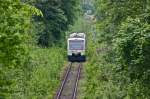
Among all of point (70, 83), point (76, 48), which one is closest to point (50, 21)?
point (76, 48)

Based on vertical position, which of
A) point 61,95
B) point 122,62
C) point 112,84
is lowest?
point 61,95

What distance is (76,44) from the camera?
43.5 m

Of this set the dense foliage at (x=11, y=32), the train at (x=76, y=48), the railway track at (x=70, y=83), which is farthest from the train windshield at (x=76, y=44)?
the dense foliage at (x=11, y=32)

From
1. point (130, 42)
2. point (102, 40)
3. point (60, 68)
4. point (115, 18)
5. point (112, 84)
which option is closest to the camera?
point (130, 42)

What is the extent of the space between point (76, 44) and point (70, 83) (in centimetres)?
1039

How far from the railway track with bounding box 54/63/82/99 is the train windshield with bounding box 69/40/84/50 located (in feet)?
6.14

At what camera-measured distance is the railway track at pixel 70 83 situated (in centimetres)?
2929

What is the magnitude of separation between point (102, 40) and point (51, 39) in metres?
19.5

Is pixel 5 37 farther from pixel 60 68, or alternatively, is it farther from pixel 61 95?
pixel 60 68

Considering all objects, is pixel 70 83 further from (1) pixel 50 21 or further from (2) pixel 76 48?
(1) pixel 50 21

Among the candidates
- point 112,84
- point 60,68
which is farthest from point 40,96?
point 60,68

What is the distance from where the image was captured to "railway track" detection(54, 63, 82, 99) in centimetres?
2929

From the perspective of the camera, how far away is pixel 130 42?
50.2 feet

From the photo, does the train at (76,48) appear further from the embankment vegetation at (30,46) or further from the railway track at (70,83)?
the embankment vegetation at (30,46)
